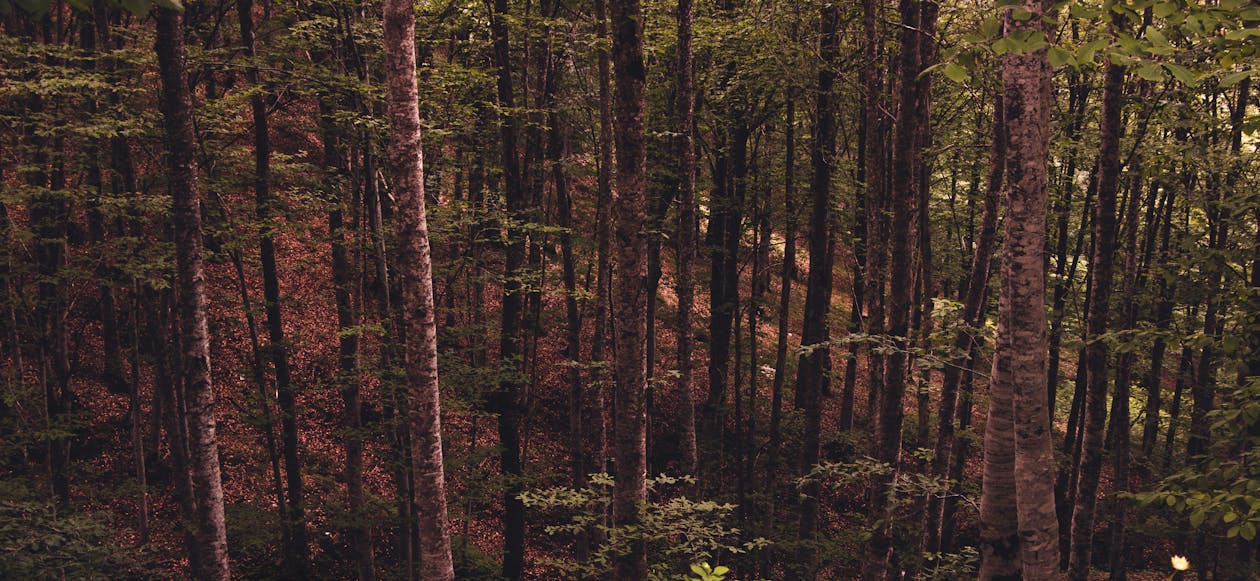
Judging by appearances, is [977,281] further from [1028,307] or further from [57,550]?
[57,550]

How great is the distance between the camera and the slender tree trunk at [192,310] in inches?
299

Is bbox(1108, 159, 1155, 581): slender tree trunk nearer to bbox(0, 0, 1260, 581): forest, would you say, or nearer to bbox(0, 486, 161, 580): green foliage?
bbox(0, 0, 1260, 581): forest

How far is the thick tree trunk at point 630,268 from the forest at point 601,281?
4cm

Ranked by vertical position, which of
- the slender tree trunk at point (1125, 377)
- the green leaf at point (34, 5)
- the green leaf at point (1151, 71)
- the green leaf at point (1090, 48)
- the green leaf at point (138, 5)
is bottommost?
the slender tree trunk at point (1125, 377)

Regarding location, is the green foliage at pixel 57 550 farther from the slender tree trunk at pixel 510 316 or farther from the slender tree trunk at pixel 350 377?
the slender tree trunk at pixel 510 316

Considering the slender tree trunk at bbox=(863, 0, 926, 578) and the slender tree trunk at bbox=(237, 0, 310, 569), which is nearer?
the slender tree trunk at bbox=(863, 0, 926, 578)

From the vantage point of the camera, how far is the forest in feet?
19.9

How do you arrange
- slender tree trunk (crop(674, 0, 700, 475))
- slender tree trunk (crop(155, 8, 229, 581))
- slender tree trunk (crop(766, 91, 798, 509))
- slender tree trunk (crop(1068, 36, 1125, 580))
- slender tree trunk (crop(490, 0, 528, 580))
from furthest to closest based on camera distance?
slender tree trunk (crop(766, 91, 798, 509)) → slender tree trunk (crop(490, 0, 528, 580)) → slender tree trunk (crop(674, 0, 700, 475)) → slender tree trunk (crop(1068, 36, 1125, 580)) → slender tree trunk (crop(155, 8, 229, 581))

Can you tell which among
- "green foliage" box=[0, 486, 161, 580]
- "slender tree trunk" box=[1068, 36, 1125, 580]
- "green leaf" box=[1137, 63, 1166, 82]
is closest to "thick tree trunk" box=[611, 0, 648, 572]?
"green leaf" box=[1137, 63, 1166, 82]

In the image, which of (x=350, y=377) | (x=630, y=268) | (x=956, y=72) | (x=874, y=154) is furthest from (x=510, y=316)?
(x=956, y=72)

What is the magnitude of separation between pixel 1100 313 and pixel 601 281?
767 centimetres

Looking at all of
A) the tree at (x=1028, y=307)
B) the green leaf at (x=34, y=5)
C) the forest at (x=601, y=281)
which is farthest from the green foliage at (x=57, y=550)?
the tree at (x=1028, y=307)

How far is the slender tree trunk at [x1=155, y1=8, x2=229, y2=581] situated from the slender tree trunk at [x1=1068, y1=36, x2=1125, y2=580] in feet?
34.6

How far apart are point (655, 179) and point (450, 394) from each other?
7422 mm
